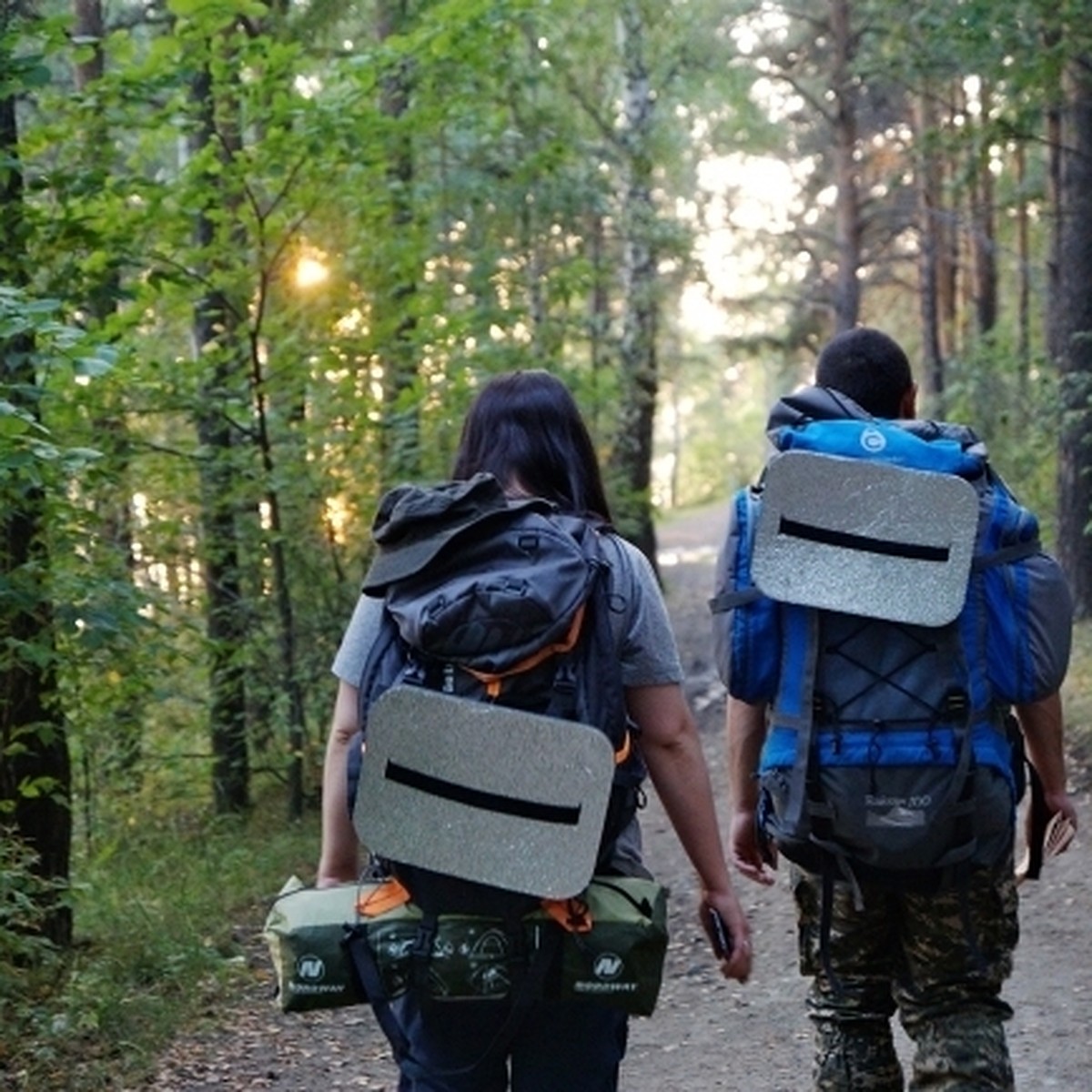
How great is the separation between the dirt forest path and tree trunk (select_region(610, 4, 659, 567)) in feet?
30.5

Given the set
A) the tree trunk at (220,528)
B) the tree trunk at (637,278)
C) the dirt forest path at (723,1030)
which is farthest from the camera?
the tree trunk at (637,278)

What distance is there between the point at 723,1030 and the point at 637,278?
44.2 ft

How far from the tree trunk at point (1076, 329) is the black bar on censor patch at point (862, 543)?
9322mm

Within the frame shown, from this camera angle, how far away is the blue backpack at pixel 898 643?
3.51 metres

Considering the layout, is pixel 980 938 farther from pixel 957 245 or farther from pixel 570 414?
pixel 957 245

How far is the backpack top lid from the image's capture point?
3035mm

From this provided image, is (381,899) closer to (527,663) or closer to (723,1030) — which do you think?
(527,663)

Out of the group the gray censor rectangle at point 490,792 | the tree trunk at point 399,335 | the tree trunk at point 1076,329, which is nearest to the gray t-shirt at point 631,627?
the gray censor rectangle at point 490,792

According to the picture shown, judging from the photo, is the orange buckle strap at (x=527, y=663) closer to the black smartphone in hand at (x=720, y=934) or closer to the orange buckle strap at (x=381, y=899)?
the orange buckle strap at (x=381, y=899)

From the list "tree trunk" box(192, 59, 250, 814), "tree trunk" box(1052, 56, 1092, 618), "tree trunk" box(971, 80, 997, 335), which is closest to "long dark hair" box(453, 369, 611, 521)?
"tree trunk" box(192, 59, 250, 814)

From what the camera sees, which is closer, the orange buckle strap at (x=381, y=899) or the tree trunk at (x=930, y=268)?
the orange buckle strap at (x=381, y=899)

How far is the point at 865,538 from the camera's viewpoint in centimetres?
357

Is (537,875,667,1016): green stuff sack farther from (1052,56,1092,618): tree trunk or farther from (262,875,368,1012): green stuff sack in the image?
(1052,56,1092,618): tree trunk

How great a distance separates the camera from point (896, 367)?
394cm
